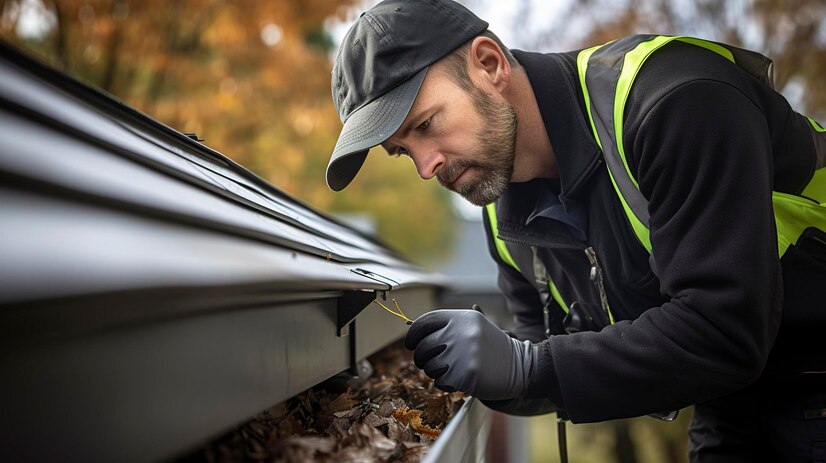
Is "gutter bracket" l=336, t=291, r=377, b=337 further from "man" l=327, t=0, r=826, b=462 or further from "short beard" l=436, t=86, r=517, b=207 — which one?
"short beard" l=436, t=86, r=517, b=207

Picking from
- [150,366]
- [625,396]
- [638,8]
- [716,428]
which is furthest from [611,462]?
[150,366]

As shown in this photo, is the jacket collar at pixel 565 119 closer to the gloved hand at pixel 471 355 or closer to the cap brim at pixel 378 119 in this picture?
the cap brim at pixel 378 119

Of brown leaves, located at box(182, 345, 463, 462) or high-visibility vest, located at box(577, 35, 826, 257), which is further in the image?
high-visibility vest, located at box(577, 35, 826, 257)

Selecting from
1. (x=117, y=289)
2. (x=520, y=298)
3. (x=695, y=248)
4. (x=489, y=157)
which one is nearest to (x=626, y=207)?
(x=695, y=248)

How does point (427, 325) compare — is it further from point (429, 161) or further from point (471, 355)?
point (429, 161)

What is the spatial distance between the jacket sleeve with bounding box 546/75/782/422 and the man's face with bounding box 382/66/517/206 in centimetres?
53

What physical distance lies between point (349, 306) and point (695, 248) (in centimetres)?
81

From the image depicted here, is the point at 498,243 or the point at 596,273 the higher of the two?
the point at 498,243

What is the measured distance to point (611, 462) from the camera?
14.6m

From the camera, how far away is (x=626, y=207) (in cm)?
202

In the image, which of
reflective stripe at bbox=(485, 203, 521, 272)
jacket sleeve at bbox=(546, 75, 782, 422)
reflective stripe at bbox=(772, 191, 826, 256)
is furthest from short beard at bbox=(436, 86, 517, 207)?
reflective stripe at bbox=(772, 191, 826, 256)

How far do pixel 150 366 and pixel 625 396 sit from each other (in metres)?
1.25

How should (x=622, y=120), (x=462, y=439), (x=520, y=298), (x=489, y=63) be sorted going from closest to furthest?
(x=462, y=439)
(x=622, y=120)
(x=489, y=63)
(x=520, y=298)

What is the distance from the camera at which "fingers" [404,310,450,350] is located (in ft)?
6.01
